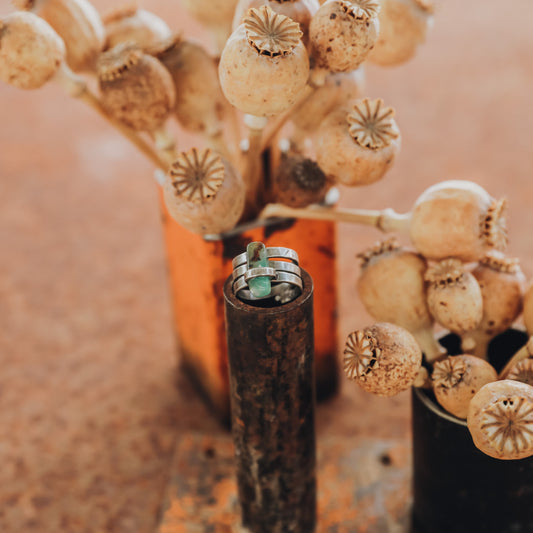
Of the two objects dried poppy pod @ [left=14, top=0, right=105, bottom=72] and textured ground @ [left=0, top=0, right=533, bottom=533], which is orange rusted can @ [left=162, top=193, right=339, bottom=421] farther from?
dried poppy pod @ [left=14, top=0, right=105, bottom=72]

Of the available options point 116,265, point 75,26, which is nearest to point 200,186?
point 75,26

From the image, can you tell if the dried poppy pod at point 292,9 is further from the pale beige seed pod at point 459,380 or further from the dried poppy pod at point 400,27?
the pale beige seed pod at point 459,380

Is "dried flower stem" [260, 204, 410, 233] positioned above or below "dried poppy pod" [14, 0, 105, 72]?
below

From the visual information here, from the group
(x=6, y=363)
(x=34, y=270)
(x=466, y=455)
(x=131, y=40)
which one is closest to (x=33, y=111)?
(x=34, y=270)

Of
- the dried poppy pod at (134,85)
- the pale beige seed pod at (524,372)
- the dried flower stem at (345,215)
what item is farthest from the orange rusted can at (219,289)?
the pale beige seed pod at (524,372)

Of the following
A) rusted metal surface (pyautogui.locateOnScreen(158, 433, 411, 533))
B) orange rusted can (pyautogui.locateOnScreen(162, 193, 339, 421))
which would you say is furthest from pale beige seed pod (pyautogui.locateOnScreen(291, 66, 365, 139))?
rusted metal surface (pyautogui.locateOnScreen(158, 433, 411, 533))

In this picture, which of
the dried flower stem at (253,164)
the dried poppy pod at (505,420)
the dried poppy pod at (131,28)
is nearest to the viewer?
the dried poppy pod at (505,420)

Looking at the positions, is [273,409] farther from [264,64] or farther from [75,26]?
[75,26]
